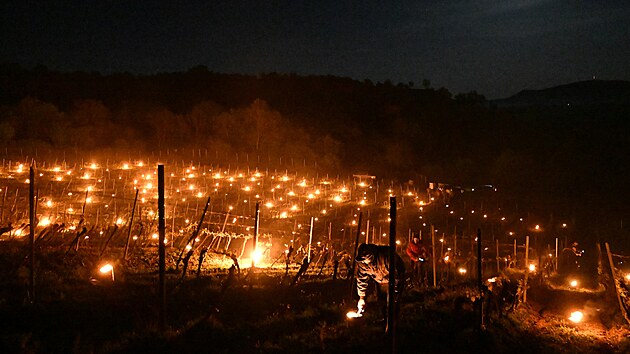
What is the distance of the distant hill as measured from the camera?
72206 millimetres

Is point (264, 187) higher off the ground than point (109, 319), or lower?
higher

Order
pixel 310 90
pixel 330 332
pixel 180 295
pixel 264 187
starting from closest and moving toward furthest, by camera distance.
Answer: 1. pixel 330 332
2. pixel 180 295
3. pixel 264 187
4. pixel 310 90

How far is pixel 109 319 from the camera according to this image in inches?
300

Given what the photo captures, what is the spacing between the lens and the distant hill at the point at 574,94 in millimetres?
72206

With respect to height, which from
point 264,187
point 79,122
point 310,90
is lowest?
point 264,187

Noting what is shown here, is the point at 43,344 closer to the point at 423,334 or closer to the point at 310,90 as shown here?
the point at 423,334

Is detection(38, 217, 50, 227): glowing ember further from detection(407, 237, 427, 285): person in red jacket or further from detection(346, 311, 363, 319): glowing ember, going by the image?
detection(407, 237, 427, 285): person in red jacket

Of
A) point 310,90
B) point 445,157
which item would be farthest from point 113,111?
point 445,157

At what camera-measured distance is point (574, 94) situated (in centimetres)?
8219

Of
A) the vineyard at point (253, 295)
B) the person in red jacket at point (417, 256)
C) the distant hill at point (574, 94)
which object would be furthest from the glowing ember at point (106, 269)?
the distant hill at point (574, 94)

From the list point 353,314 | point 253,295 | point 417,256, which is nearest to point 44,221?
point 253,295

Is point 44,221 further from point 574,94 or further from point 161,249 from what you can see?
point 574,94

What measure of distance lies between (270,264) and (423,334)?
5652 mm

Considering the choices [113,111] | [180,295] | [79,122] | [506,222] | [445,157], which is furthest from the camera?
[113,111]
